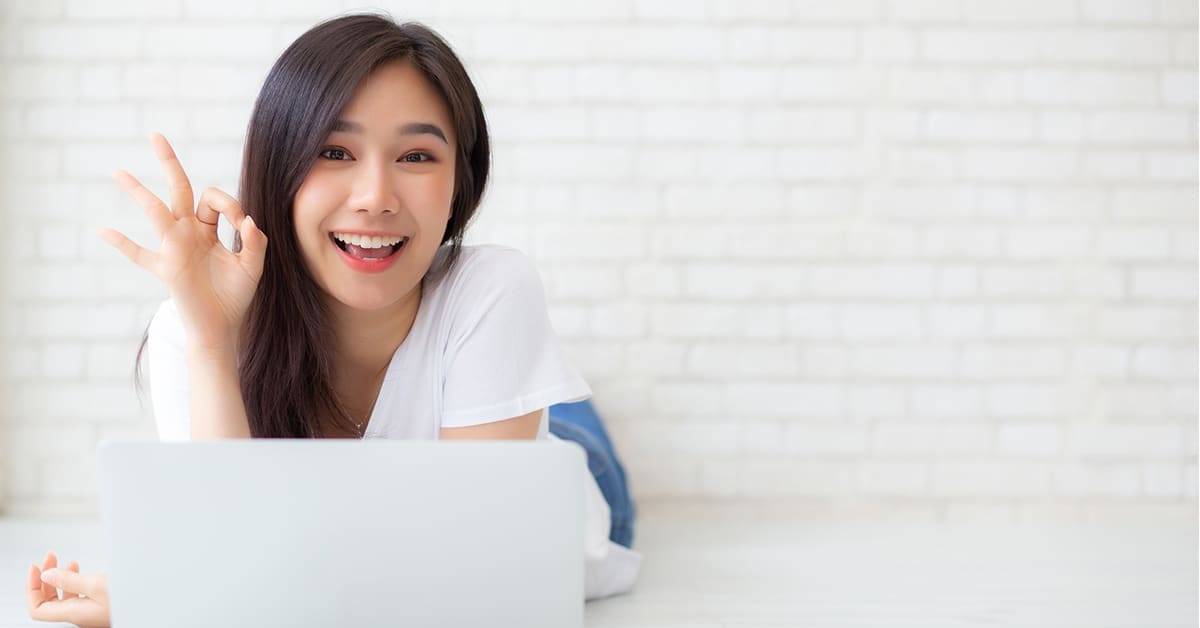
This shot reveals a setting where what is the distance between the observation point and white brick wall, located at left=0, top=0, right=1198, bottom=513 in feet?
8.89

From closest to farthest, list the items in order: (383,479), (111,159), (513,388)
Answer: (383,479) < (513,388) < (111,159)

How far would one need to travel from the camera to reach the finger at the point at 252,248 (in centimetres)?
151

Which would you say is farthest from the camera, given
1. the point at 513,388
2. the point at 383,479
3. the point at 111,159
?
the point at 111,159

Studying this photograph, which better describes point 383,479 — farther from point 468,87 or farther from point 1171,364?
point 1171,364

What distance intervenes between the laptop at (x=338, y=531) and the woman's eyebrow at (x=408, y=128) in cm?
73

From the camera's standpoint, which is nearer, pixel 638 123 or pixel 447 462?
pixel 447 462

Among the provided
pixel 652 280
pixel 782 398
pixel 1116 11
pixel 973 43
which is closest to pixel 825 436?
pixel 782 398

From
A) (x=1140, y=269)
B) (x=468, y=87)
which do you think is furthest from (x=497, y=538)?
(x=1140, y=269)

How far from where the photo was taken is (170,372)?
1684mm

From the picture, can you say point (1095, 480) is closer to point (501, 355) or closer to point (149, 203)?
point (501, 355)

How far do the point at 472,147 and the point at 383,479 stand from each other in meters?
0.92

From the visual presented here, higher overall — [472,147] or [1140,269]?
[472,147]

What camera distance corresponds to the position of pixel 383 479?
0.92m

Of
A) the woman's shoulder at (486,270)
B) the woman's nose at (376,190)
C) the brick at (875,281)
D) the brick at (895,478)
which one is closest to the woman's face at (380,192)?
the woman's nose at (376,190)
